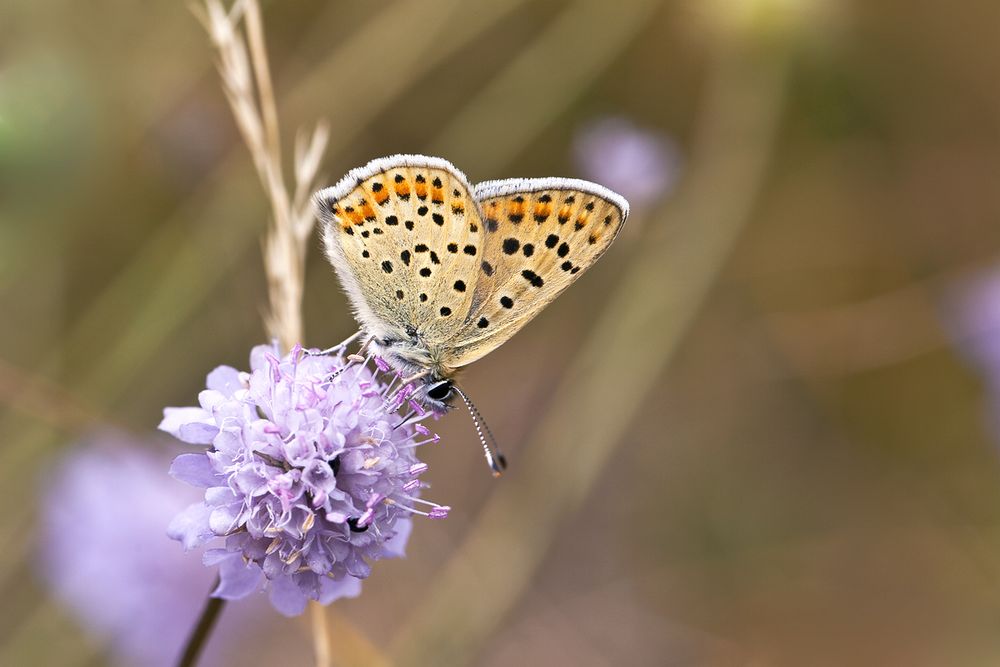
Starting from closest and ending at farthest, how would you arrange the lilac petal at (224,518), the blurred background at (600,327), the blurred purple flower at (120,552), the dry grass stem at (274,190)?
the lilac petal at (224,518) < the dry grass stem at (274,190) < the blurred purple flower at (120,552) < the blurred background at (600,327)

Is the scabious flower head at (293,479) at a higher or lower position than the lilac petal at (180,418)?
lower

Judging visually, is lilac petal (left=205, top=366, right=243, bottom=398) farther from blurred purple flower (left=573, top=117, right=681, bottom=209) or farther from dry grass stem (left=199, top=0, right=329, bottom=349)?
blurred purple flower (left=573, top=117, right=681, bottom=209)

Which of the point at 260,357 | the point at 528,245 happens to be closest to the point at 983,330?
the point at 528,245

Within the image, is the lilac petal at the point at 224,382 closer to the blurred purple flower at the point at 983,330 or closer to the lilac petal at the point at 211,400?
the lilac petal at the point at 211,400

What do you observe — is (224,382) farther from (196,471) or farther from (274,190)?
(274,190)

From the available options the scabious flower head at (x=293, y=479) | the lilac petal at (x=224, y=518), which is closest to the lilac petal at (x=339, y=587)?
the scabious flower head at (x=293, y=479)

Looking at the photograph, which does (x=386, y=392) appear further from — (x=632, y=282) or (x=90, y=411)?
(x=632, y=282)

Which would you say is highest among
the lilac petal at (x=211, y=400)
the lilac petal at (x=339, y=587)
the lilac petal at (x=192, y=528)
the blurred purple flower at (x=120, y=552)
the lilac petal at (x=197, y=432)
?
the lilac petal at (x=211, y=400)

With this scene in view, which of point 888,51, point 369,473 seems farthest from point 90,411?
point 888,51
